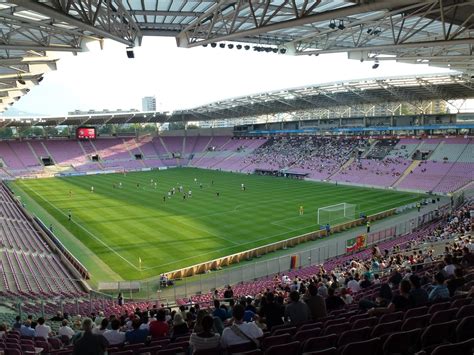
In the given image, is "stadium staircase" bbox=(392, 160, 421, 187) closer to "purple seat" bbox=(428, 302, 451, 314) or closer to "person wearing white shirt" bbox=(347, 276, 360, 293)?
"person wearing white shirt" bbox=(347, 276, 360, 293)

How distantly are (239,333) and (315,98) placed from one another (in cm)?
6185

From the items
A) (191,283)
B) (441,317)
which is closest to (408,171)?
(191,283)

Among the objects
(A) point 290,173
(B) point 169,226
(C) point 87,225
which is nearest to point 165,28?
(B) point 169,226

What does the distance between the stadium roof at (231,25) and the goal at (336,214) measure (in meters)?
15.3

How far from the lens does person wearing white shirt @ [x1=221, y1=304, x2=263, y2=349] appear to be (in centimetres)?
529

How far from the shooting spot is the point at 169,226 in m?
33.3

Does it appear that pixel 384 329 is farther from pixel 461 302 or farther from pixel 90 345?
pixel 90 345

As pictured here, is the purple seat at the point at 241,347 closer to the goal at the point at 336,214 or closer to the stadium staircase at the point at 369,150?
the goal at the point at 336,214

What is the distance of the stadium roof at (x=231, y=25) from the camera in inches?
421

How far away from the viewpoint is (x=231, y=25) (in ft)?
42.6

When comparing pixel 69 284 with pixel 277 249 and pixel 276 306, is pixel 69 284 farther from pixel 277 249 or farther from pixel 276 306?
pixel 276 306

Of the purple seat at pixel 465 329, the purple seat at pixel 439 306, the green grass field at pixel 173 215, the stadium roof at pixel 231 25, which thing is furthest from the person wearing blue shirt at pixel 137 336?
the green grass field at pixel 173 215

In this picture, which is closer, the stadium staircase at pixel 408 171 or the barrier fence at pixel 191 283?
the barrier fence at pixel 191 283

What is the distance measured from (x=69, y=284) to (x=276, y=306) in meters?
16.0
